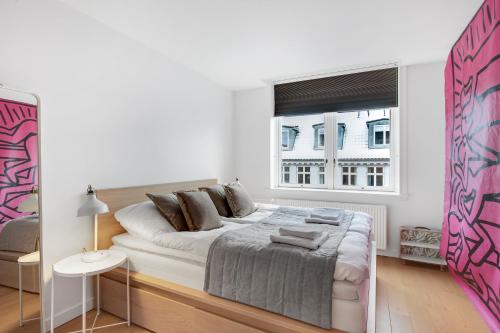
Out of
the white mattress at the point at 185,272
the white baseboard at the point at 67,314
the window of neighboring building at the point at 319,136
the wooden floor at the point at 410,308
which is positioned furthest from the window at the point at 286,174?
the white baseboard at the point at 67,314

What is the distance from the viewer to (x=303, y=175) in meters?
4.15

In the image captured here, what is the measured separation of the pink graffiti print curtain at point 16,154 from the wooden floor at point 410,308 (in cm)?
54

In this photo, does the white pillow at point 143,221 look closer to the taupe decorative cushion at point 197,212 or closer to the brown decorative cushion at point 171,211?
the brown decorative cushion at point 171,211

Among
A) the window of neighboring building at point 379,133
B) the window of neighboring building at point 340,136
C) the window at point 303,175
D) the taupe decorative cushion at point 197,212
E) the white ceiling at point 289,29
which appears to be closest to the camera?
the white ceiling at point 289,29

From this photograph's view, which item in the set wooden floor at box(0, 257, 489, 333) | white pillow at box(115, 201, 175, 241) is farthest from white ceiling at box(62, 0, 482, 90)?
wooden floor at box(0, 257, 489, 333)

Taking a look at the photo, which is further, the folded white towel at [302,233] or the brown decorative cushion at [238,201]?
the brown decorative cushion at [238,201]

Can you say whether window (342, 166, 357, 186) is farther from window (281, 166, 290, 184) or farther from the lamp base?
the lamp base

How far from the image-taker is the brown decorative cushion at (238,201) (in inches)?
111

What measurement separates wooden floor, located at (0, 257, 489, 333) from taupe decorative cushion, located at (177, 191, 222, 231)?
89 centimetres

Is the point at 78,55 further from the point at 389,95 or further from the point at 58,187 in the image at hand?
the point at 389,95

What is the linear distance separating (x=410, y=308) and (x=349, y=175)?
6.33 feet

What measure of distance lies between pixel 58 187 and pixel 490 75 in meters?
2.50

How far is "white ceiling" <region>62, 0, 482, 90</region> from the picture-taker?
205cm

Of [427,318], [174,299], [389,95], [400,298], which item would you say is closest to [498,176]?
[174,299]
